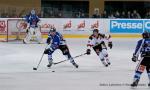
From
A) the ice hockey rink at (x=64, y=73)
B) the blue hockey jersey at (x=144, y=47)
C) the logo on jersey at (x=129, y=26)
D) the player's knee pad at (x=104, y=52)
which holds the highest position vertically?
the logo on jersey at (x=129, y=26)

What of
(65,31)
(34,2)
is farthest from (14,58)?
(34,2)

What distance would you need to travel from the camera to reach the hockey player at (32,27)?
22578 millimetres

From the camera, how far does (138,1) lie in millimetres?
32219

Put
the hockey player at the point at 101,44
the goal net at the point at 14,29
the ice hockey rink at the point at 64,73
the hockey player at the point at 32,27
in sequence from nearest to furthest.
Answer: the ice hockey rink at the point at 64,73 < the hockey player at the point at 101,44 < the hockey player at the point at 32,27 < the goal net at the point at 14,29

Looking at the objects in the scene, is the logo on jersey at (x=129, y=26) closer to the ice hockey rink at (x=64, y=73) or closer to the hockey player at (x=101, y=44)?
the ice hockey rink at (x=64, y=73)

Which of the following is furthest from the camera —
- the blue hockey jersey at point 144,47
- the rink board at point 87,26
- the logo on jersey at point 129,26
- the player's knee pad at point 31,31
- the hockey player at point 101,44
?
the logo on jersey at point 129,26

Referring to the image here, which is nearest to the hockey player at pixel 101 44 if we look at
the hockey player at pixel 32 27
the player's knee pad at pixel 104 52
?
the player's knee pad at pixel 104 52

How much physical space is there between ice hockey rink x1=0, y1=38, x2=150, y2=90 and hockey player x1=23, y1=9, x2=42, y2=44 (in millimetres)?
2813

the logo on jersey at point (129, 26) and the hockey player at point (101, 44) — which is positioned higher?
the logo on jersey at point (129, 26)

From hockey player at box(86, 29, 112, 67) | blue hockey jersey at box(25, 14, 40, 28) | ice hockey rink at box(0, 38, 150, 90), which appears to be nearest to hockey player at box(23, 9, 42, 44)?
blue hockey jersey at box(25, 14, 40, 28)

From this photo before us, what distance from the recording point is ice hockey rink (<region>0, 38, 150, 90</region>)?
1077 centimetres

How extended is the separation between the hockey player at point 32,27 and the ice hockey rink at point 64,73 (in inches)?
111

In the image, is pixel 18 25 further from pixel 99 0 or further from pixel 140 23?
pixel 99 0

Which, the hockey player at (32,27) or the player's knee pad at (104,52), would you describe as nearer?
the player's knee pad at (104,52)
